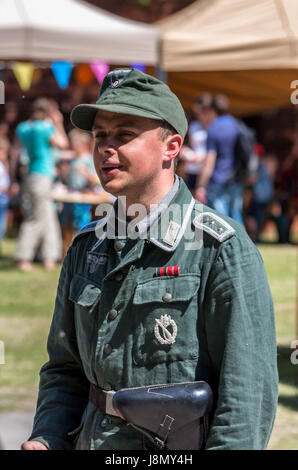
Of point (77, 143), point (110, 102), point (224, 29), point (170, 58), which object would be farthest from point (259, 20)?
point (110, 102)

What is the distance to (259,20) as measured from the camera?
7133 millimetres

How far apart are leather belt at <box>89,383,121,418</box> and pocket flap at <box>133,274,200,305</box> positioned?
26cm

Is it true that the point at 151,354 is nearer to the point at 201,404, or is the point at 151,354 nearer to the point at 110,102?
the point at 201,404

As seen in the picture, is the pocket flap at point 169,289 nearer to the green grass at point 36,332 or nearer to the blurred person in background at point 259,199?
the green grass at point 36,332

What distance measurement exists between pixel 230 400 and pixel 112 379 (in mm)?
332

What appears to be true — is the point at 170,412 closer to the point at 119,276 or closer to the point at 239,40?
the point at 119,276

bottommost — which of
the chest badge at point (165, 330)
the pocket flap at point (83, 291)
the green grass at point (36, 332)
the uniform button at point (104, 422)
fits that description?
the green grass at point (36, 332)

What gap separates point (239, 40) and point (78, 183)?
3715 mm

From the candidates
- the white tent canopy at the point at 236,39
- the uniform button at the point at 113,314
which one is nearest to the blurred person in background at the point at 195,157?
the white tent canopy at the point at 236,39

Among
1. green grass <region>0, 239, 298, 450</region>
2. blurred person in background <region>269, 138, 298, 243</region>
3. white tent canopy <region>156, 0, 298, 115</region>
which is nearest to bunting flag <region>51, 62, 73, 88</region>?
white tent canopy <region>156, 0, 298, 115</region>

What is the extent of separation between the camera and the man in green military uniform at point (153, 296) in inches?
79.0

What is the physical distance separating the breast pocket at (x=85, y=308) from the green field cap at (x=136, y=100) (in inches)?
19.1

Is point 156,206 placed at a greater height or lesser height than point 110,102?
lesser

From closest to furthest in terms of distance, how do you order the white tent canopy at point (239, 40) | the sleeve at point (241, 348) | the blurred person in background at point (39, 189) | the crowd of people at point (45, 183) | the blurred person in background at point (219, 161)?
the sleeve at point (241, 348)
the white tent canopy at point (239, 40)
the blurred person in background at point (219, 161)
the crowd of people at point (45, 183)
the blurred person in background at point (39, 189)
